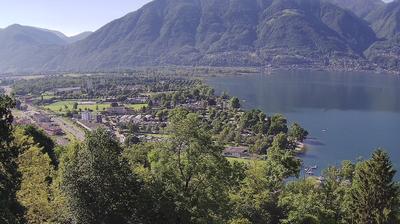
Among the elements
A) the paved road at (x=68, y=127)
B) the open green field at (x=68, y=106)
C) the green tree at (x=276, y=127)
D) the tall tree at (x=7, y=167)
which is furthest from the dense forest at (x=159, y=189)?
the open green field at (x=68, y=106)

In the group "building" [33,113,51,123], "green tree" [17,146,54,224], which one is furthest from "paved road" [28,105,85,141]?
"green tree" [17,146,54,224]

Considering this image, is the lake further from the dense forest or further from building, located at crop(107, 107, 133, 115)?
the dense forest

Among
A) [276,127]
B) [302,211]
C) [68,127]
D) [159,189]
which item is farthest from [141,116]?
[159,189]

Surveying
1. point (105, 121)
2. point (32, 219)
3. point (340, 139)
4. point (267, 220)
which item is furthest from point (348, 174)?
point (105, 121)

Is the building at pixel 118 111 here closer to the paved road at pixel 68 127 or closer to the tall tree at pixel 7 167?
the paved road at pixel 68 127

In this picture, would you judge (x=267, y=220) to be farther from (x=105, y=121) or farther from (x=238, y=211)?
(x=105, y=121)

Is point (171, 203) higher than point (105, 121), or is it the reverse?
point (171, 203)
